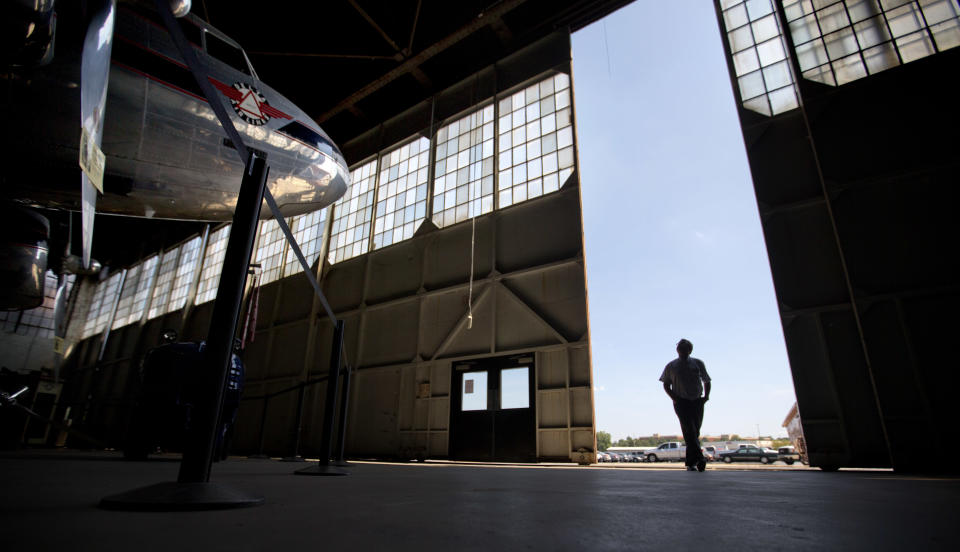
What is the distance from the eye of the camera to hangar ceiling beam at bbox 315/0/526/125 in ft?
30.6

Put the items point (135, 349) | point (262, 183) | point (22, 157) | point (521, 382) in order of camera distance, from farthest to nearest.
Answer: point (135, 349)
point (521, 382)
point (22, 157)
point (262, 183)

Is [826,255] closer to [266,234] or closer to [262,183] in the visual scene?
[262,183]

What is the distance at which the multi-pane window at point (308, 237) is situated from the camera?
486 inches

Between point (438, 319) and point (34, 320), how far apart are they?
777 inches

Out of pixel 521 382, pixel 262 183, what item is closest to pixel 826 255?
pixel 521 382

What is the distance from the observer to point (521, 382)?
7945mm

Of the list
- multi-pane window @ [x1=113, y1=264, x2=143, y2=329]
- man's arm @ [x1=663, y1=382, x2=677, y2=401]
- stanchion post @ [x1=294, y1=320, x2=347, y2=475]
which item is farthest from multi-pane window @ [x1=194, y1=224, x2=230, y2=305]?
man's arm @ [x1=663, y1=382, x2=677, y2=401]

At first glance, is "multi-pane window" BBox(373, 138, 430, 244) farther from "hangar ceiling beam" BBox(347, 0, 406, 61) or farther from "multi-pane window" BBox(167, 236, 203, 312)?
"multi-pane window" BBox(167, 236, 203, 312)

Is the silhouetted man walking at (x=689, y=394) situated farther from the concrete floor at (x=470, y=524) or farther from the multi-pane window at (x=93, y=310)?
the multi-pane window at (x=93, y=310)

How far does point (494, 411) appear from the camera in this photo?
814 centimetres

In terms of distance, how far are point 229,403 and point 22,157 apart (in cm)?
277

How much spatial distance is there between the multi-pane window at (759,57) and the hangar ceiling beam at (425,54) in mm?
4327

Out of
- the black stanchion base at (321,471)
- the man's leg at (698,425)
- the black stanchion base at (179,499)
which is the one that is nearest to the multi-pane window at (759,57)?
the man's leg at (698,425)

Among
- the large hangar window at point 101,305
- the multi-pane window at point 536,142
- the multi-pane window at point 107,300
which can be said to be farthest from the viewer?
the large hangar window at point 101,305
